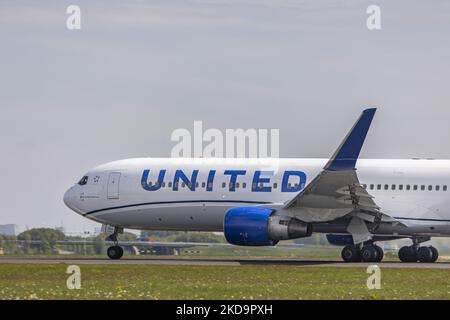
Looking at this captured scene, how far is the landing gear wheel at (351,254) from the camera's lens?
4241cm

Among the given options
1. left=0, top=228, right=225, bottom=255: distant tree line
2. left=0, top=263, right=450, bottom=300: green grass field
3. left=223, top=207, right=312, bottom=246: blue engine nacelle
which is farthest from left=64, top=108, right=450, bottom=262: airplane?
left=0, top=228, right=225, bottom=255: distant tree line

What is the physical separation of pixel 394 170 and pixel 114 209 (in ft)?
41.6

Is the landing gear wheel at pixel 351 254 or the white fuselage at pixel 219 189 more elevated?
the white fuselage at pixel 219 189

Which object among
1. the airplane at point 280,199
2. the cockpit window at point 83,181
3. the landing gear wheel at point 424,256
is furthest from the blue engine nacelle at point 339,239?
A: the cockpit window at point 83,181

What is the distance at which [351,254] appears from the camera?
42438 mm

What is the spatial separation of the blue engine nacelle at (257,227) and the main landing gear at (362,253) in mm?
2531

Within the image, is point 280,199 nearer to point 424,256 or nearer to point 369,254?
point 369,254

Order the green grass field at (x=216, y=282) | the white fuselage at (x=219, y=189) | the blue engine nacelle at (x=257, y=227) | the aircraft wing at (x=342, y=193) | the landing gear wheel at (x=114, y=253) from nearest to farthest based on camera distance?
the green grass field at (x=216, y=282) → the aircraft wing at (x=342, y=193) → the blue engine nacelle at (x=257, y=227) → the white fuselage at (x=219, y=189) → the landing gear wheel at (x=114, y=253)

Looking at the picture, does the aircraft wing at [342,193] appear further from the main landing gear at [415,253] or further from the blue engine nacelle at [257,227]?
the main landing gear at [415,253]

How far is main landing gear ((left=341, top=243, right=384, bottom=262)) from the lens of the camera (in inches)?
1658

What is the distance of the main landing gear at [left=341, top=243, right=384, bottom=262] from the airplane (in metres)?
0.04

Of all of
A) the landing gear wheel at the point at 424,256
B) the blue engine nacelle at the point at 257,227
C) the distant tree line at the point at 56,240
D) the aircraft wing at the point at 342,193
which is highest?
the aircraft wing at the point at 342,193

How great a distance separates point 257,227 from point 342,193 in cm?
357

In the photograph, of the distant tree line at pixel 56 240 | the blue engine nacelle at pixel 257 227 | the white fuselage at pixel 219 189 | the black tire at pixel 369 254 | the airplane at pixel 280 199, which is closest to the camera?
the blue engine nacelle at pixel 257 227
